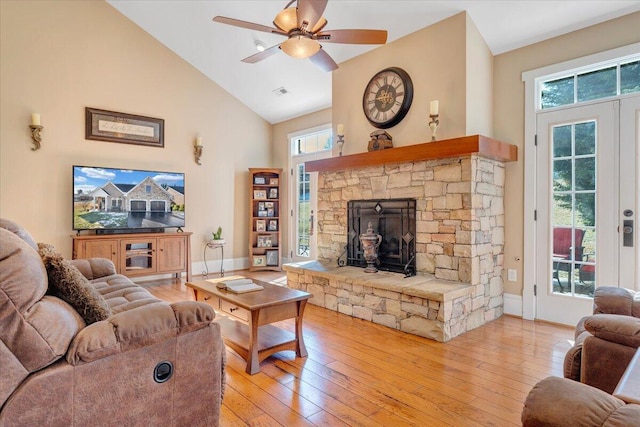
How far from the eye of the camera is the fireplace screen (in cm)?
376

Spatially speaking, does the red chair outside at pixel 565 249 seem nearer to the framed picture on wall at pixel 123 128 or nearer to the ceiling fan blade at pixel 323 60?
the ceiling fan blade at pixel 323 60

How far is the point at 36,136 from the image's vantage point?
4402 millimetres

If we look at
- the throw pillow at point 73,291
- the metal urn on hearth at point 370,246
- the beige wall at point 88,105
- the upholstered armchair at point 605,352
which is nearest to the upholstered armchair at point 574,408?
the upholstered armchair at point 605,352

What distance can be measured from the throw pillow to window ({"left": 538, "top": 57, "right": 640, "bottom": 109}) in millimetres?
4006

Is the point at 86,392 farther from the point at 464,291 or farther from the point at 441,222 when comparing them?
the point at 441,222

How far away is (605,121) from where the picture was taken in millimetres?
3104

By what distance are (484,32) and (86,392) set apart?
13.8ft

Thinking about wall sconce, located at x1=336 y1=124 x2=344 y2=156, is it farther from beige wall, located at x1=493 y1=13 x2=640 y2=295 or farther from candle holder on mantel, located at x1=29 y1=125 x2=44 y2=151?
candle holder on mantel, located at x1=29 y1=125 x2=44 y2=151

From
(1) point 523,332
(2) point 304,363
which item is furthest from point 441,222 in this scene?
(2) point 304,363

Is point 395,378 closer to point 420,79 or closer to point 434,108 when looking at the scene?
point 434,108

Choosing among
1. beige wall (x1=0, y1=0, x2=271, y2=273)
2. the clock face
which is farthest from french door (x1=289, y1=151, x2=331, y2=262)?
the clock face

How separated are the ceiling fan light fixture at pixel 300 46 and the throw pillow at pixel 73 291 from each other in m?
2.09

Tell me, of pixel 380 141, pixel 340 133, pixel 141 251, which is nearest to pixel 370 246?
pixel 380 141

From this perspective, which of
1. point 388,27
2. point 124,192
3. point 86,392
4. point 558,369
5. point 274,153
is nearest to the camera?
point 86,392
